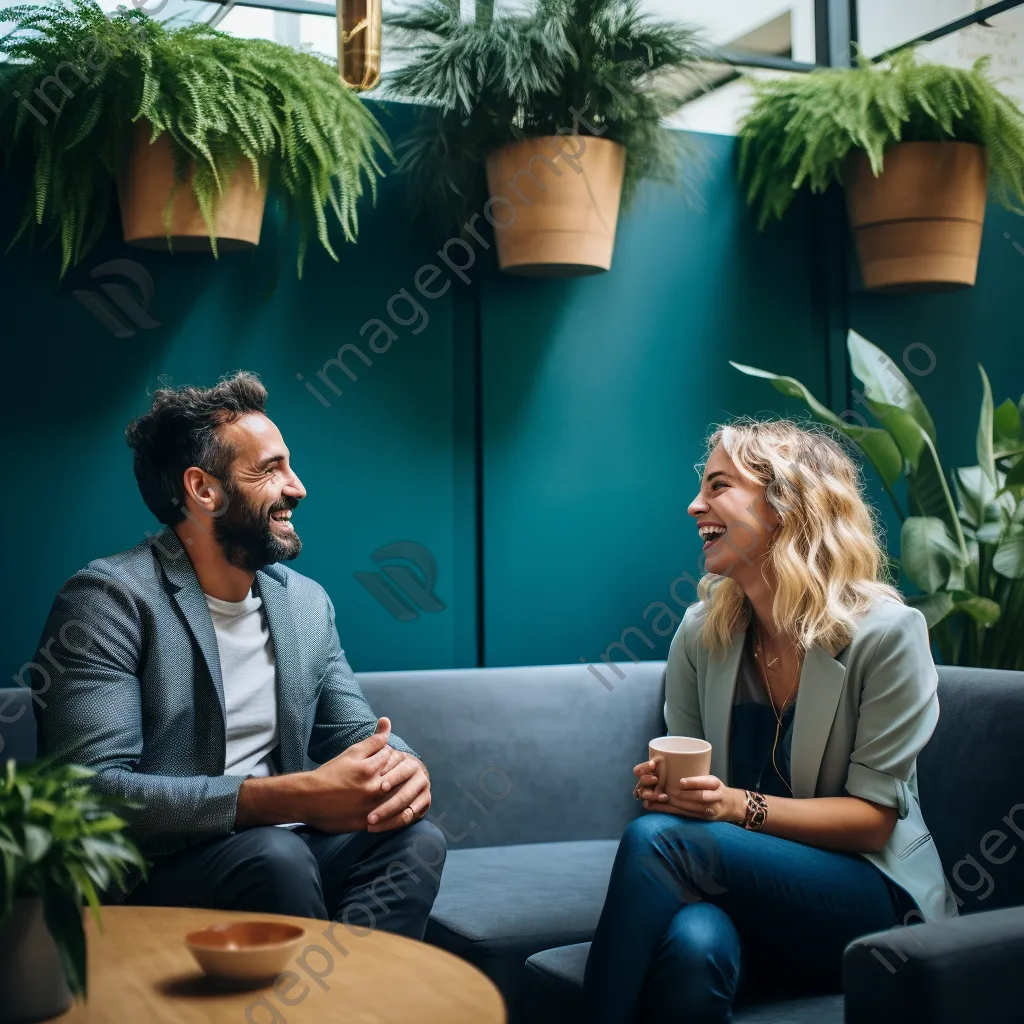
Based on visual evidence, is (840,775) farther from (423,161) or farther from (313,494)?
(423,161)

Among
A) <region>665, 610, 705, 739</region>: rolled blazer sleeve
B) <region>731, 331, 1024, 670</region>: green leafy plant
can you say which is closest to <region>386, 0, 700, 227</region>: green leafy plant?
<region>731, 331, 1024, 670</region>: green leafy plant

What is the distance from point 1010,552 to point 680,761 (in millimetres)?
1385

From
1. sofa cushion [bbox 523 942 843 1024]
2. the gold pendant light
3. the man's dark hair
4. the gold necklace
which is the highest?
the gold pendant light

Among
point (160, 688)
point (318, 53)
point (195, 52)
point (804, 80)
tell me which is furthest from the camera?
point (804, 80)

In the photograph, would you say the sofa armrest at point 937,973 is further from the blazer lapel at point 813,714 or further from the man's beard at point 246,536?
the man's beard at point 246,536

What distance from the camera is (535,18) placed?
276 centimetres

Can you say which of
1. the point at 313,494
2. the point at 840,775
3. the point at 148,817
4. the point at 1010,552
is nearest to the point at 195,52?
the point at 313,494

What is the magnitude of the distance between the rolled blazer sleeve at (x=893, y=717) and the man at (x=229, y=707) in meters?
0.70

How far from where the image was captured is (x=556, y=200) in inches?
109

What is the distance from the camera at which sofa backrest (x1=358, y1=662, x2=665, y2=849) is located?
264cm

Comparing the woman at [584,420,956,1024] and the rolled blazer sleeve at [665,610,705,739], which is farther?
the rolled blazer sleeve at [665,610,705,739]

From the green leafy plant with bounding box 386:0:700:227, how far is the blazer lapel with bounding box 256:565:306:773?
1.11 m

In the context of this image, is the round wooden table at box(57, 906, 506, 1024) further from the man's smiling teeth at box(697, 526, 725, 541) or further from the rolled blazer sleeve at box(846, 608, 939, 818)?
the man's smiling teeth at box(697, 526, 725, 541)

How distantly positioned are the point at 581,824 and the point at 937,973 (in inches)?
56.9
